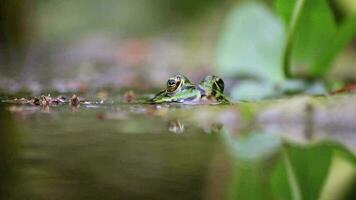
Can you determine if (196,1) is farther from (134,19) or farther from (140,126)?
(140,126)

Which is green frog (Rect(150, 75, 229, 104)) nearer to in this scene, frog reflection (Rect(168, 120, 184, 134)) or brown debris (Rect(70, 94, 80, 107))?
frog reflection (Rect(168, 120, 184, 134))

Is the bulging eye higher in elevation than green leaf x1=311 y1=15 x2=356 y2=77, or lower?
lower

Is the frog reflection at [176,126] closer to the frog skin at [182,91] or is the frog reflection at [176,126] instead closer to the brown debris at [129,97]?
the frog skin at [182,91]

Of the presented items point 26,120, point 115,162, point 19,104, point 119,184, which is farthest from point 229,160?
point 19,104

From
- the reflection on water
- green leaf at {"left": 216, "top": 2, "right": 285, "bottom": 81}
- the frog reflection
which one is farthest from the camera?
green leaf at {"left": 216, "top": 2, "right": 285, "bottom": 81}

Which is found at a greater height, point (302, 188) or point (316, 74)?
point (316, 74)

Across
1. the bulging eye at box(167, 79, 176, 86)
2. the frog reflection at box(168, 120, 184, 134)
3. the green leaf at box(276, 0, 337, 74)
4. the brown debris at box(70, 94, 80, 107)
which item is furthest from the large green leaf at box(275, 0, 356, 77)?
the brown debris at box(70, 94, 80, 107)

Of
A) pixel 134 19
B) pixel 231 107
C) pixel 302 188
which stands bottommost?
pixel 302 188
